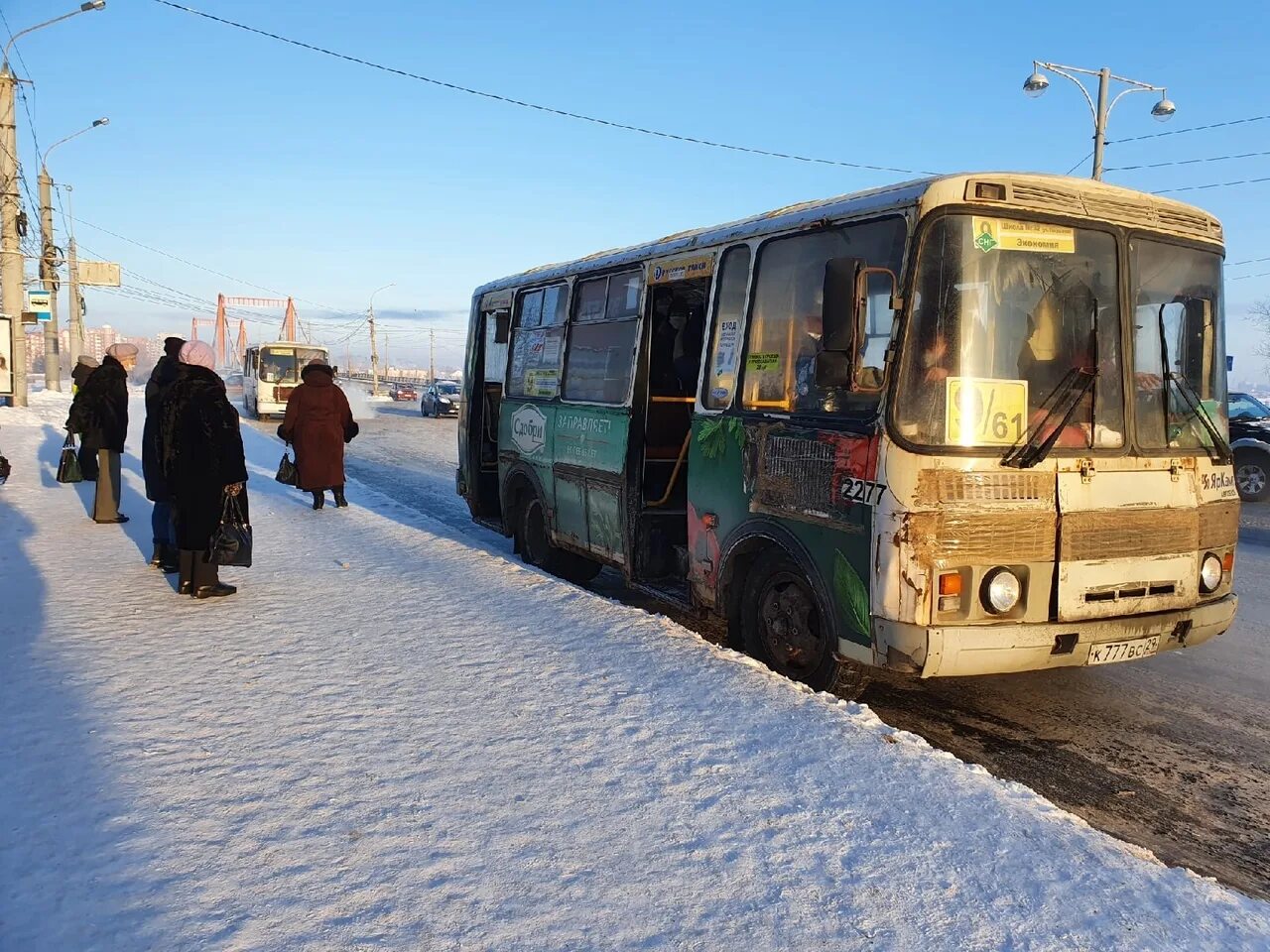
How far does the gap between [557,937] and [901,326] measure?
304 centimetres

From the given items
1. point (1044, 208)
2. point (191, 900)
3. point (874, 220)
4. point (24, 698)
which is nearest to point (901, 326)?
point (874, 220)

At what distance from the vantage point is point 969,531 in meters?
4.25

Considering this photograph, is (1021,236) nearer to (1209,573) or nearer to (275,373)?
(1209,573)

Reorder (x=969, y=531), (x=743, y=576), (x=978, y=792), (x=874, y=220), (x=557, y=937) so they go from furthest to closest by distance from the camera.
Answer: (x=743, y=576), (x=874, y=220), (x=969, y=531), (x=978, y=792), (x=557, y=937)

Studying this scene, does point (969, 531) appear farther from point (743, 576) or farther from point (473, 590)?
point (473, 590)

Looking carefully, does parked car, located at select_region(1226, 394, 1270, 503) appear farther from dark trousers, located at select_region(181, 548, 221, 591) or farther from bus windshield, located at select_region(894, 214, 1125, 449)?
dark trousers, located at select_region(181, 548, 221, 591)

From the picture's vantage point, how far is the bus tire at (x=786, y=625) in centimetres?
498

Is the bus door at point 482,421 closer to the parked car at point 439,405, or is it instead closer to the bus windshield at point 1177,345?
the bus windshield at point 1177,345

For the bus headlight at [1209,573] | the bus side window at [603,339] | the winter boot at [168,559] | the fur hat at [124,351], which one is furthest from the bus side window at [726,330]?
the fur hat at [124,351]

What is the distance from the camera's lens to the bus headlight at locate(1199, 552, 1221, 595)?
4840 mm

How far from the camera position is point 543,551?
8.67 metres

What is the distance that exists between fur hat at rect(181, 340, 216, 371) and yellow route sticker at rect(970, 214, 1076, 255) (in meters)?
4.93

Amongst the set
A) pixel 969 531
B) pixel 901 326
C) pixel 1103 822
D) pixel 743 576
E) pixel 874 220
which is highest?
pixel 874 220

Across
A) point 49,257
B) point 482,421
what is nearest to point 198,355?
point 482,421
